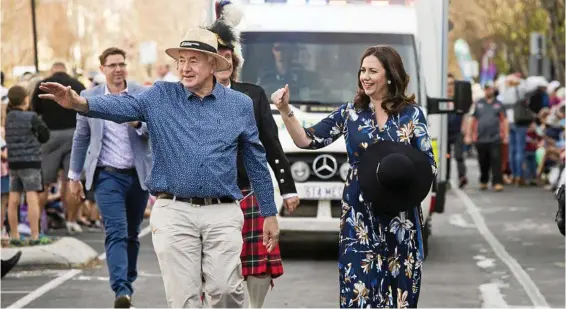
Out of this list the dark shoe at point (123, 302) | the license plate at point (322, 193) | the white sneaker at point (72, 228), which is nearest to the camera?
the dark shoe at point (123, 302)

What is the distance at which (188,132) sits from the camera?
24.1ft

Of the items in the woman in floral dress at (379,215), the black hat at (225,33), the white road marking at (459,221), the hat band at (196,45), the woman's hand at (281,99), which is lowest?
the white road marking at (459,221)

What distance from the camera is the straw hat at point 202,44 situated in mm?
7477

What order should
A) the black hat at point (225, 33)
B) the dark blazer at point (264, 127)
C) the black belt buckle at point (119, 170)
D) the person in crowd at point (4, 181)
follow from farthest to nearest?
the person in crowd at point (4, 181) → the black belt buckle at point (119, 170) → the dark blazer at point (264, 127) → the black hat at point (225, 33)

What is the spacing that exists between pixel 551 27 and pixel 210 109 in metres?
28.1

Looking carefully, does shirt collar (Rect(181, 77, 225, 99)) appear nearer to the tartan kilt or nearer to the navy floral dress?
the navy floral dress

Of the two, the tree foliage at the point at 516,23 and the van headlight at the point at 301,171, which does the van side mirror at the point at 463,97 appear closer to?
the van headlight at the point at 301,171

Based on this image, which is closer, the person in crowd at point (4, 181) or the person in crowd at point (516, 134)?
the person in crowd at point (4, 181)

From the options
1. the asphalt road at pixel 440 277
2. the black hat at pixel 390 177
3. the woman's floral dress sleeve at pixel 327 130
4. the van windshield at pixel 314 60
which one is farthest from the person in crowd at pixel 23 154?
the black hat at pixel 390 177

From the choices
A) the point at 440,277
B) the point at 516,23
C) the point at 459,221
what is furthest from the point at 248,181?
the point at 516,23

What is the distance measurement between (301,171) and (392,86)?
619cm

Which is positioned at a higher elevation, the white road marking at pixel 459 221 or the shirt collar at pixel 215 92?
the shirt collar at pixel 215 92

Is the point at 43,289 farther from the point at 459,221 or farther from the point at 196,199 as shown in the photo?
the point at 459,221

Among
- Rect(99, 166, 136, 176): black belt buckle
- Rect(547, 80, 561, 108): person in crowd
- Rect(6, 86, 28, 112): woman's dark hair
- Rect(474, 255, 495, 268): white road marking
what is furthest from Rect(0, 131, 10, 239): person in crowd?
Rect(547, 80, 561, 108): person in crowd
